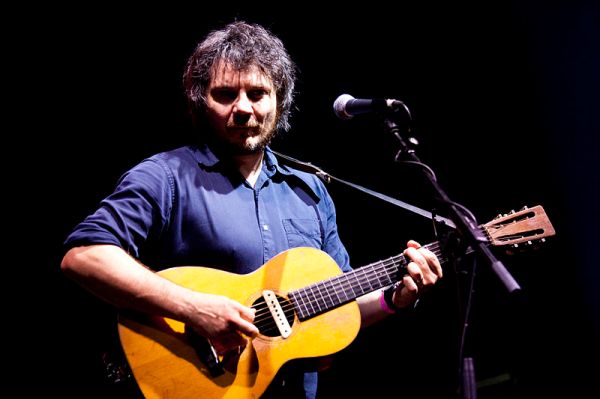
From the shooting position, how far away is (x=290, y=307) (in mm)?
2264

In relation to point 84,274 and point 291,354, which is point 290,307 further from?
point 84,274

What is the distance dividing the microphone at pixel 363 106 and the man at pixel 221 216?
1.94ft

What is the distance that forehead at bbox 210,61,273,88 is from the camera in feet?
8.73

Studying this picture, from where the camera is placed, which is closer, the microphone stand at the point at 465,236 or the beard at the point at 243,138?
the microphone stand at the point at 465,236

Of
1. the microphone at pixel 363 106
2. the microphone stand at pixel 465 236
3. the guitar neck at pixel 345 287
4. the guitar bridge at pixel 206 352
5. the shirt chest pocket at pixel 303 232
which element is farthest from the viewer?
the shirt chest pocket at pixel 303 232

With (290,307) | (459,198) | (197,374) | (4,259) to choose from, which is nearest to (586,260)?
(459,198)

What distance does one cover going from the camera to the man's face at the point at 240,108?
2.59 m

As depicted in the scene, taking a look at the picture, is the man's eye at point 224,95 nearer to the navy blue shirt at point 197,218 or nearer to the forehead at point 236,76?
the forehead at point 236,76

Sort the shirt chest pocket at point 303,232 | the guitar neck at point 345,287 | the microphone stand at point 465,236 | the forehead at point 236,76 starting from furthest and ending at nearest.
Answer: the forehead at point 236,76
the shirt chest pocket at point 303,232
the guitar neck at point 345,287
the microphone stand at point 465,236

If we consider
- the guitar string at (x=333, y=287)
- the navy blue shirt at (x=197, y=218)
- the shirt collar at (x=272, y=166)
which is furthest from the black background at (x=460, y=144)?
the guitar string at (x=333, y=287)

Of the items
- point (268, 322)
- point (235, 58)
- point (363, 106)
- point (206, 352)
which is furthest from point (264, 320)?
point (235, 58)

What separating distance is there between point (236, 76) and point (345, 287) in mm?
1211

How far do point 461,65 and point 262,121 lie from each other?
229 cm

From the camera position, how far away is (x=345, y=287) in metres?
2.38
